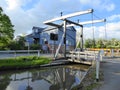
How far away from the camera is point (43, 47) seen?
36781 mm

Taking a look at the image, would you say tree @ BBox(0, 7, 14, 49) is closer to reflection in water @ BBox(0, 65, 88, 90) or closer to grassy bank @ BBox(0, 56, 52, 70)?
grassy bank @ BBox(0, 56, 52, 70)

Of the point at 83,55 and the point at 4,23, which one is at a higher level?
the point at 4,23

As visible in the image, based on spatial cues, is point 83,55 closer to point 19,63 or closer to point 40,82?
point 19,63

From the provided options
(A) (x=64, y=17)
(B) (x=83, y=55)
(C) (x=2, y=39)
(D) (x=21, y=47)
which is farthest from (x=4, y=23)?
(D) (x=21, y=47)

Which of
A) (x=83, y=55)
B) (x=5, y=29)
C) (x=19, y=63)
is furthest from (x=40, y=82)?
(x=83, y=55)

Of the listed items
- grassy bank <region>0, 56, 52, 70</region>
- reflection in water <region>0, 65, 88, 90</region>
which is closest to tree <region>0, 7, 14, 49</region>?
grassy bank <region>0, 56, 52, 70</region>

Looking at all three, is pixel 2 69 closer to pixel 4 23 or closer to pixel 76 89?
pixel 4 23

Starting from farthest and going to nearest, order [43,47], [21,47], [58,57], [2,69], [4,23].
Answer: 1. [43,47]
2. [21,47]
3. [58,57]
4. [4,23]
5. [2,69]

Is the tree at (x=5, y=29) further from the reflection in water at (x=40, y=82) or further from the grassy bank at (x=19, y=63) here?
the reflection in water at (x=40, y=82)

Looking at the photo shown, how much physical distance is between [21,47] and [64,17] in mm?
14937

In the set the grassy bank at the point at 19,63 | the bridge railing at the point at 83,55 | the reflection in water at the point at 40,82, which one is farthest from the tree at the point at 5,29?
the bridge railing at the point at 83,55

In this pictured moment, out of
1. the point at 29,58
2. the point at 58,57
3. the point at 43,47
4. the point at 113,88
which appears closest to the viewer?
the point at 113,88

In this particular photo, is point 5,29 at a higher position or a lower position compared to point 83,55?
higher

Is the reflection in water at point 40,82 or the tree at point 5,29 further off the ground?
the tree at point 5,29
